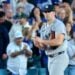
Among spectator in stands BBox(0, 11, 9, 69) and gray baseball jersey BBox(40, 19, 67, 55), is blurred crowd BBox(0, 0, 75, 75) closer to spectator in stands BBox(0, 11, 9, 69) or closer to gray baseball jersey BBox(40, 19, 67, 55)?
spectator in stands BBox(0, 11, 9, 69)

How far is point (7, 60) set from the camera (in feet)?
12.8

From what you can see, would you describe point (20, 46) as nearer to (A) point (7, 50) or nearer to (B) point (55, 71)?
(A) point (7, 50)

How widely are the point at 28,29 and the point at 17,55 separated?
36 cm

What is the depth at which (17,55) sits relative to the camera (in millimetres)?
3834

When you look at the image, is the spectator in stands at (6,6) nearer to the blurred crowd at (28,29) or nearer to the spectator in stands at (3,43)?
the blurred crowd at (28,29)

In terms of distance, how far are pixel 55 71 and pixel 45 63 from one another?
0.35m

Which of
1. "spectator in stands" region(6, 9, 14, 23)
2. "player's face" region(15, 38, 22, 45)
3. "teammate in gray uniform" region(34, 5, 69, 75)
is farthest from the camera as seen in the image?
"spectator in stands" region(6, 9, 14, 23)

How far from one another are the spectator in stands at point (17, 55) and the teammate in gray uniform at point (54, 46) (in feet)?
1.10

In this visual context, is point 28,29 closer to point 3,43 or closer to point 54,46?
point 3,43

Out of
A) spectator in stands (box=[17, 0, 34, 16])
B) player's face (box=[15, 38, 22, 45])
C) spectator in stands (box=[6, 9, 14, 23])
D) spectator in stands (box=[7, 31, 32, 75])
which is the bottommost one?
spectator in stands (box=[7, 31, 32, 75])

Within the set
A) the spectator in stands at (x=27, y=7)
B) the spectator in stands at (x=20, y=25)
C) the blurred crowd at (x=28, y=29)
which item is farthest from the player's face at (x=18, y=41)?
the spectator in stands at (x=27, y=7)

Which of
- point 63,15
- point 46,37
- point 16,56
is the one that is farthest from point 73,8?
point 16,56

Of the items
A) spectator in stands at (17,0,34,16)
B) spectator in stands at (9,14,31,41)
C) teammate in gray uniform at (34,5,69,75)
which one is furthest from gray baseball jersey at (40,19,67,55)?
spectator in stands at (17,0,34,16)

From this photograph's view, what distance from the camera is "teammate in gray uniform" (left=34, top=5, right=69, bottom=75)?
3396 mm
